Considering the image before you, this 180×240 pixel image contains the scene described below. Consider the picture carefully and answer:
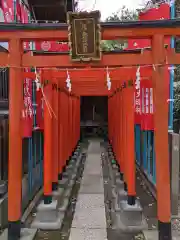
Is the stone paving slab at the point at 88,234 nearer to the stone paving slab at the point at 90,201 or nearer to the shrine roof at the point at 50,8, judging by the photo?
the stone paving slab at the point at 90,201

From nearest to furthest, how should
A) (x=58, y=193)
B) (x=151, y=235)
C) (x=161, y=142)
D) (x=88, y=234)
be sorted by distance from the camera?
(x=161, y=142) < (x=151, y=235) < (x=88, y=234) < (x=58, y=193)

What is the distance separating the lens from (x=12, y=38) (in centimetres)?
488

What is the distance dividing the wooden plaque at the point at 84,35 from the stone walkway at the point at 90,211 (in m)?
3.37

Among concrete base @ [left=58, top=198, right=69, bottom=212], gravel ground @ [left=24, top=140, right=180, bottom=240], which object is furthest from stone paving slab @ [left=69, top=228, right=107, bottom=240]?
concrete base @ [left=58, top=198, right=69, bottom=212]

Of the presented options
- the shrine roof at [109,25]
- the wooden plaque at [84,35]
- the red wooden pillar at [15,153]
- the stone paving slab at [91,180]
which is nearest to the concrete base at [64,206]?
the red wooden pillar at [15,153]

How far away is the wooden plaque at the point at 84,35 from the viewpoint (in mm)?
4449

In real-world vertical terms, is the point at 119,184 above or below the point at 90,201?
above

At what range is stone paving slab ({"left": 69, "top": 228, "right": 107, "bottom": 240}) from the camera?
523 centimetres

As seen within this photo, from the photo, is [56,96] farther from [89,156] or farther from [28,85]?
[89,156]

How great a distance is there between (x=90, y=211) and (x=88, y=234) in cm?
123

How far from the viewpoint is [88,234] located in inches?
211

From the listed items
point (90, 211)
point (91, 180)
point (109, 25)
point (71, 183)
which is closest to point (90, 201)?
point (90, 211)

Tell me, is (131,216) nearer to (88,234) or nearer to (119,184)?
(88,234)

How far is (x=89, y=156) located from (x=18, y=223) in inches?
362
